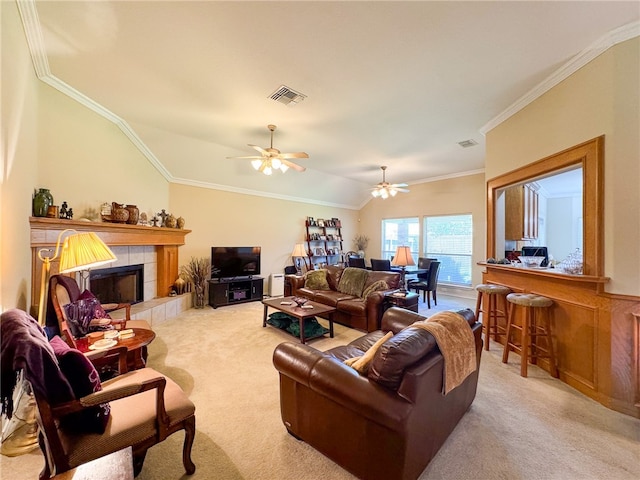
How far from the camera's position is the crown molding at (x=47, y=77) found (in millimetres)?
2029

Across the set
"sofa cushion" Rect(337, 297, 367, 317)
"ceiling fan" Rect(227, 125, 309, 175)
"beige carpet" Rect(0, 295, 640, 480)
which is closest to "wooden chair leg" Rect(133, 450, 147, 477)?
"beige carpet" Rect(0, 295, 640, 480)

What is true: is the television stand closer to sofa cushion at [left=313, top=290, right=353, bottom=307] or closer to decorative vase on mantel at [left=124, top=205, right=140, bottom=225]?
sofa cushion at [left=313, top=290, right=353, bottom=307]

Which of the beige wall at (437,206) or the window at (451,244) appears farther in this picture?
the window at (451,244)

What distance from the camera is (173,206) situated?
5.25 metres

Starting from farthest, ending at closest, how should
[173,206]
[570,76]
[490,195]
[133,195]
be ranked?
[173,206], [133,195], [490,195], [570,76]

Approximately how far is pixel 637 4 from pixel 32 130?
17.4ft

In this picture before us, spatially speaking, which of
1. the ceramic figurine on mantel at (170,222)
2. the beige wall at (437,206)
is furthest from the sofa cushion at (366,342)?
the beige wall at (437,206)

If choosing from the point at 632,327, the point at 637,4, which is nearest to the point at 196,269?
the point at 632,327

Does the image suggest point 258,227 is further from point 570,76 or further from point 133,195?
point 570,76

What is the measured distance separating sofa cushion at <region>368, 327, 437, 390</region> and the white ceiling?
7.41 feet

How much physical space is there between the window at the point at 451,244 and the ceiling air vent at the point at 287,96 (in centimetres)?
518

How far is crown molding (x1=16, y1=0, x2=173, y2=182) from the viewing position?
2.03 metres

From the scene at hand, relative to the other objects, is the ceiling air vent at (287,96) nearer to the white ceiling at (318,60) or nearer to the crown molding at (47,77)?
the white ceiling at (318,60)

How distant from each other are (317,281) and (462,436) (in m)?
3.49
